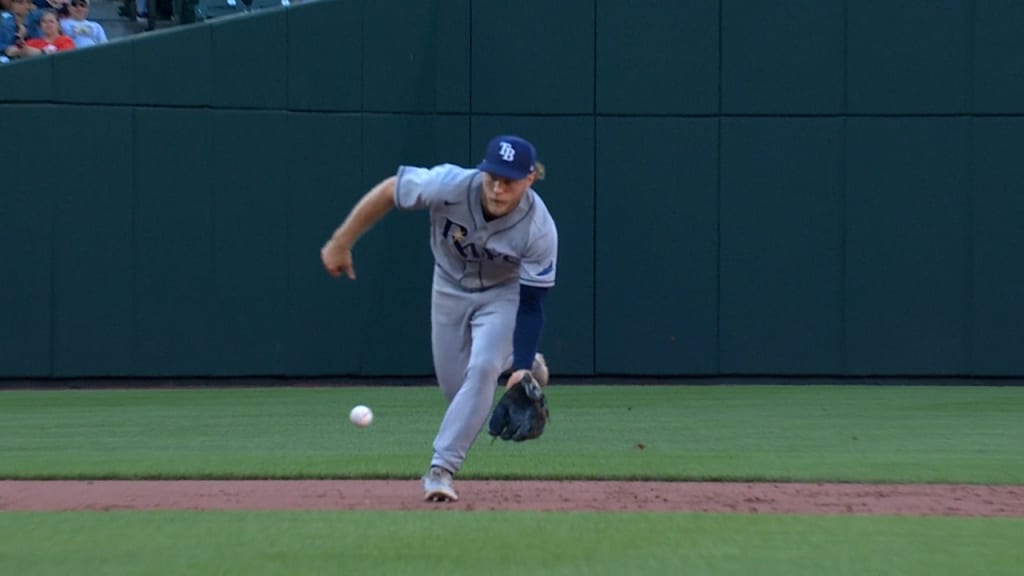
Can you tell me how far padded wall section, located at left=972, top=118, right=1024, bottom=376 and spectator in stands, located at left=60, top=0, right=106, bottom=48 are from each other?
29.6 ft

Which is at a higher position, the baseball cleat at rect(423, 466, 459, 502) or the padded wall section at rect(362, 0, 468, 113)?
the padded wall section at rect(362, 0, 468, 113)

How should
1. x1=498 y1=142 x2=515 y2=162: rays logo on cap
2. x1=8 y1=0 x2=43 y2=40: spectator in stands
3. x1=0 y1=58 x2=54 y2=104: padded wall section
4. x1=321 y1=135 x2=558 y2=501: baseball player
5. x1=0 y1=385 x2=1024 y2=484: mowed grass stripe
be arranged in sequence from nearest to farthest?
x1=498 y1=142 x2=515 y2=162: rays logo on cap
x1=321 y1=135 x2=558 y2=501: baseball player
x1=0 y1=385 x2=1024 y2=484: mowed grass stripe
x1=0 y1=58 x2=54 y2=104: padded wall section
x1=8 y1=0 x2=43 y2=40: spectator in stands

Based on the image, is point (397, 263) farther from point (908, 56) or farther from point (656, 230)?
point (908, 56)

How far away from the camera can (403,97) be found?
15.9 m

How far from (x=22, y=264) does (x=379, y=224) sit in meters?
3.53

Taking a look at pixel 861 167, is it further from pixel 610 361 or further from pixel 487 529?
pixel 487 529

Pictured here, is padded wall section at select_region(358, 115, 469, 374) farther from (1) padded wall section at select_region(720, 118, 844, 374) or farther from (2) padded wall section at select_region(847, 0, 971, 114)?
(2) padded wall section at select_region(847, 0, 971, 114)

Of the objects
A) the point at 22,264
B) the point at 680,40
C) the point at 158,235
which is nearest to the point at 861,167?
the point at 680,40

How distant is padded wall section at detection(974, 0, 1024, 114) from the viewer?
626 inches

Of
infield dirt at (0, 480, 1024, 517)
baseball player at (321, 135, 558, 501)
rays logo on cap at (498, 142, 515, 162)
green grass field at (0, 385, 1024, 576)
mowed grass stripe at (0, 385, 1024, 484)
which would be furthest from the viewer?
mowed grass stripe at (0, 385, 1024, 484)

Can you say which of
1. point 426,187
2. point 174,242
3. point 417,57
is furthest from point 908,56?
point 426,187

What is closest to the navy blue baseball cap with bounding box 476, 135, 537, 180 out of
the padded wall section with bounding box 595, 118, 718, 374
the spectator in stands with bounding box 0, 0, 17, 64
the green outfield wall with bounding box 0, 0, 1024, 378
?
the green outfield wall with bounding box 0, 0, 1024, 378

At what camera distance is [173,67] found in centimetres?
1554

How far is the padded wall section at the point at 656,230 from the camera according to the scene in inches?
627
